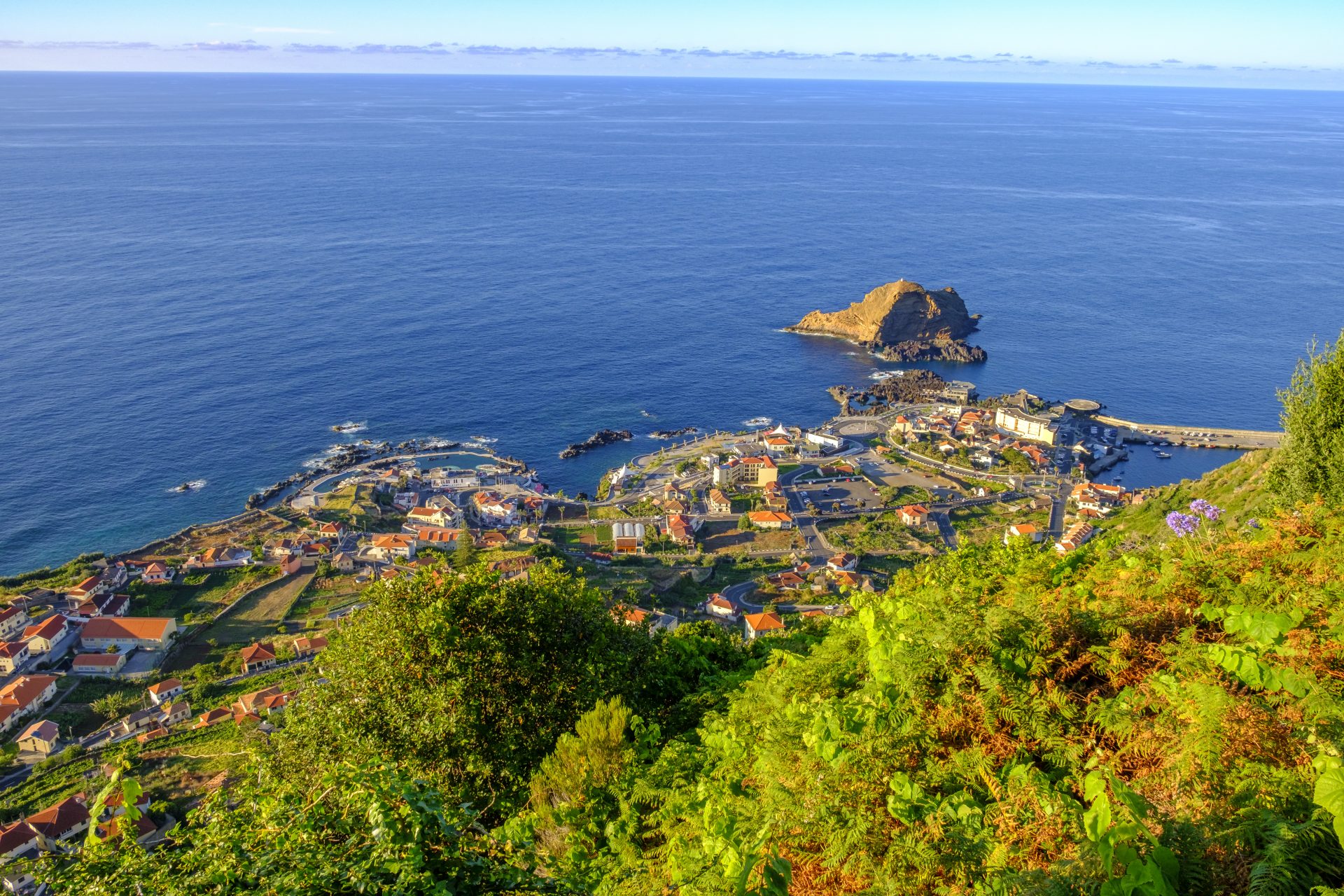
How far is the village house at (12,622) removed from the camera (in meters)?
40.5

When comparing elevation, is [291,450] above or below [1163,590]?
below

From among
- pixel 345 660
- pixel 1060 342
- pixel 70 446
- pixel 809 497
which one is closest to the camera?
pixel 345 660

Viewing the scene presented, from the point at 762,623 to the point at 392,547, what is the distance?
2354cm

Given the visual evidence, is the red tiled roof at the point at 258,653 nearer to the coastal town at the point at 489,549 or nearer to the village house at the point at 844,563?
the coastal town at the point at 489,549

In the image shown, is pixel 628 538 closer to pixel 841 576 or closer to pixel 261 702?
pixel 841 576

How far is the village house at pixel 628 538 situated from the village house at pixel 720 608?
843 centimetres

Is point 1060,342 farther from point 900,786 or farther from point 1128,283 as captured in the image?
point 900,786

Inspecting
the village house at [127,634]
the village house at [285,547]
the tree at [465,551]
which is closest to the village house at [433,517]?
the tree at [465,551]

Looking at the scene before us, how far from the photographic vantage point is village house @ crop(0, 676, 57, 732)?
33781 millimetres

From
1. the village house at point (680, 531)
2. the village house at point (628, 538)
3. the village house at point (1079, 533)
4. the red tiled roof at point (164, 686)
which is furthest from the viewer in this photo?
the village house at point (680, 531)

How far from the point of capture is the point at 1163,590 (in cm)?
898

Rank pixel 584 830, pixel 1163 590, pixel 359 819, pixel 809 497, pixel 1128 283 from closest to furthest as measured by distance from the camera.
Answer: pixel 359 819 → pixel 1163 590 → pixel 584 830 → pixel 809 497 → pixel 1128 283

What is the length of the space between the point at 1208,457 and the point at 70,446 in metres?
85.2

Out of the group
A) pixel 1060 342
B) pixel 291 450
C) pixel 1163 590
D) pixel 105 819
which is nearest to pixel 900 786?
pixel 1163 590
